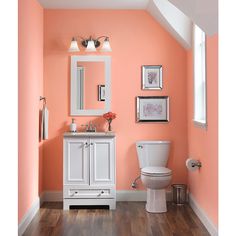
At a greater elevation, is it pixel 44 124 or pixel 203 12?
pixel 203 12

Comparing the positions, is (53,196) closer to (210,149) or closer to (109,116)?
(109,116)

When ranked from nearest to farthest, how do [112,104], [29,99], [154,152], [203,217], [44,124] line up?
[203,217] < [29,99] < [44,124] < [154,152] < [112,104]

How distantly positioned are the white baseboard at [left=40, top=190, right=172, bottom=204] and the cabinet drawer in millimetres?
422

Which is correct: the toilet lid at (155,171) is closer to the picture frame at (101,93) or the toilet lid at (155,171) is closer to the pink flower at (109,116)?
the pink flower at (109,116)

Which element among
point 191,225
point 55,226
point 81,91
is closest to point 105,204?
point 55,226

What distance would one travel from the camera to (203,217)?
3.73 meters

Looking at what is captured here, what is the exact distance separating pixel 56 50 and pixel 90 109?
2.84ft

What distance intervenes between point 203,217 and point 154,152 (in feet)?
3.82

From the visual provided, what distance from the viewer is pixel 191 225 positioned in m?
A: 3.68

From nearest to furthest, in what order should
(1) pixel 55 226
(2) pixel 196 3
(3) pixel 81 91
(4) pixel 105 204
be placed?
1. (2) pixel 196 3
2. (1) pixel 55 226
3. (4) pixel 105 204
4. (3) pixel 81 91

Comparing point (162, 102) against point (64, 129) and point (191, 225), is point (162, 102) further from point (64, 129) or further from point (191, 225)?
point (191, 225)

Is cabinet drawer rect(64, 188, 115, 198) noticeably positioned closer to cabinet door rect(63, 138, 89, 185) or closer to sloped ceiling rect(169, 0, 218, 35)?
cabinet door rect(63, 138, 89, 185)

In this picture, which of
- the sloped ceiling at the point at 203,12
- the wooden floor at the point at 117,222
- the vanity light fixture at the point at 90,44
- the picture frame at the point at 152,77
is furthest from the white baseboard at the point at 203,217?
the vanity light fixture at the point at 90,44

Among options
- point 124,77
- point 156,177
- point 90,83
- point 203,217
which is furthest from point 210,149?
point 90,83
